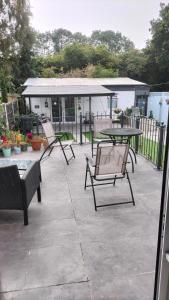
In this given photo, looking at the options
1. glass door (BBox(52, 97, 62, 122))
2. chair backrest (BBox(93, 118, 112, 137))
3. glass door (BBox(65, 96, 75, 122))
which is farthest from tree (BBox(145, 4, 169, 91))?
glass door (BBox(65, 96, 75, 122))

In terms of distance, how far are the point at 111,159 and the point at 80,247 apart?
1263 mm

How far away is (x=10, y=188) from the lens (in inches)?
103

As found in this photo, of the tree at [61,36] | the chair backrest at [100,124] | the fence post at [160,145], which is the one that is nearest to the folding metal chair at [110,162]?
the fence post at [160,145]

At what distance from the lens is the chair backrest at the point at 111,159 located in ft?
10.2

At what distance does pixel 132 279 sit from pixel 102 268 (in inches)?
11.0

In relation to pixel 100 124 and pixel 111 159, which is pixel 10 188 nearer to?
pixel 111 159

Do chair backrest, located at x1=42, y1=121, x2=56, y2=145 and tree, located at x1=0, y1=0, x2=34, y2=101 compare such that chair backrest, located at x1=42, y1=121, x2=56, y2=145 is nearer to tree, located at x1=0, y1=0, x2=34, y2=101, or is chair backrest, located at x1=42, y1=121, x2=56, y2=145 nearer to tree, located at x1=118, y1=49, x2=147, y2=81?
tree, located at x1=0, y1=0, x2=34, y2=101

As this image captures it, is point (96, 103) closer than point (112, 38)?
No

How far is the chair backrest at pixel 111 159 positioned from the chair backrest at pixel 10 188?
3.62 feet

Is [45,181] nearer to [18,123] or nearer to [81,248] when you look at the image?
[81,248]

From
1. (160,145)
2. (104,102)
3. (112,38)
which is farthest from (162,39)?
(104,102)

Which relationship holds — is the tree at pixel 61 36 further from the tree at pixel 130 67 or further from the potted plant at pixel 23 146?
the tree at pixel 130 67

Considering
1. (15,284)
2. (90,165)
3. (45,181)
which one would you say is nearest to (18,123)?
(45,181)

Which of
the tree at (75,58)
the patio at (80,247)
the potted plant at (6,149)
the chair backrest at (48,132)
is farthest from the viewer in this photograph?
the tree at (75,58)
